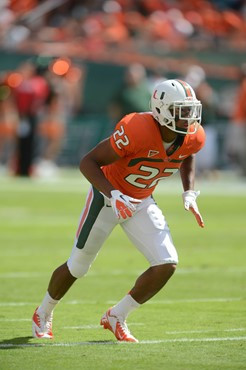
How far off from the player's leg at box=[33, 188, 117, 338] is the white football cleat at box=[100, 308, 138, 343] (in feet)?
1.20

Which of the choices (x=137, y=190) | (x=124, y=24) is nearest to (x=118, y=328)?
(x=137, y=190)

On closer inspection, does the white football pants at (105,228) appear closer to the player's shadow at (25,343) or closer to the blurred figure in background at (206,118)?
the player's shadow at (25,343)

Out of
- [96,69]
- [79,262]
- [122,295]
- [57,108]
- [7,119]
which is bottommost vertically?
[7,119]

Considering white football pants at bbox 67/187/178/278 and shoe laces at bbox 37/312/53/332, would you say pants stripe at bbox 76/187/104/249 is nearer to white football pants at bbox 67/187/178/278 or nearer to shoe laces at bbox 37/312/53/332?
white football pants at bbox 67/187/178/278

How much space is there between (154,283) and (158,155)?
83cm

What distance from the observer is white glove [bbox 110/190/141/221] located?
6.64 m

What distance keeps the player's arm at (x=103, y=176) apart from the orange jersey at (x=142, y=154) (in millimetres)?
71

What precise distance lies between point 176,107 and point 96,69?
17.4 metres

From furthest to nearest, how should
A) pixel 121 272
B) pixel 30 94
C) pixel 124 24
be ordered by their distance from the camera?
pixel 124 24, pixel 30 94, pixel 121 272

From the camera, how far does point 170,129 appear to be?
6.93 meters

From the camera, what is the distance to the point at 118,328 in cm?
Answer: 694

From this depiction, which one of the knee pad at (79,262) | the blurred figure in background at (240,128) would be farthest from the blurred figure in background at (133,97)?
the knee pad at (79,262)

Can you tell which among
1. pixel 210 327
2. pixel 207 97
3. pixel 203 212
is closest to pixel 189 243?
pixel 203 212

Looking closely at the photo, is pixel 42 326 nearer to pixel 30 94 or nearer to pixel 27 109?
pixel 30 94
